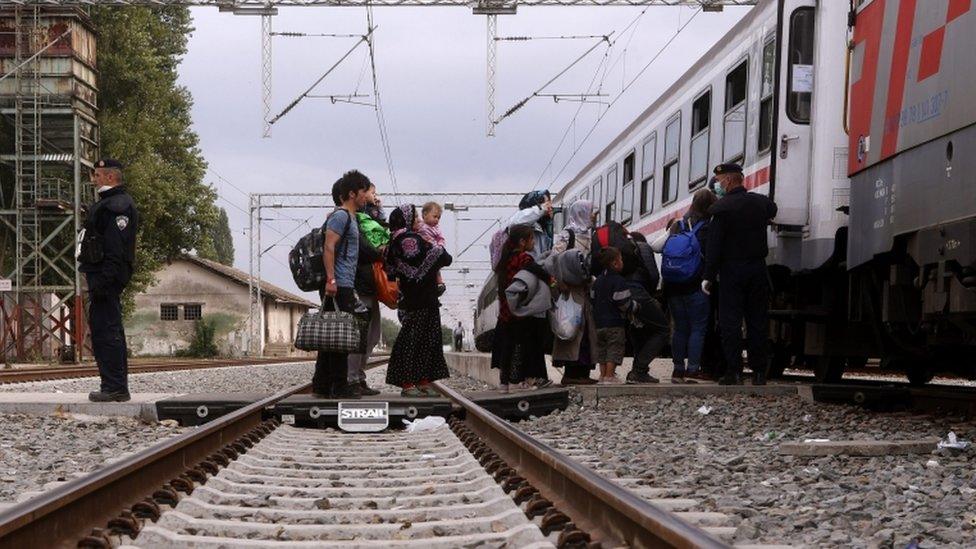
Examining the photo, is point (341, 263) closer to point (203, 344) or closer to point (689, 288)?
point (689, 288)

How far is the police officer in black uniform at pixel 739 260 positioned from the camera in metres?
9.47

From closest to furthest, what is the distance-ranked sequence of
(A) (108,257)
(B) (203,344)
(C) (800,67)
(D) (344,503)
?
(D) (344,503), (A) (108,257), (C) (800,67), (B) (203,344)

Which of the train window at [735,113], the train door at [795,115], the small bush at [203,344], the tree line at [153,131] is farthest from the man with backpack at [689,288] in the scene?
the small bush at [203,344]

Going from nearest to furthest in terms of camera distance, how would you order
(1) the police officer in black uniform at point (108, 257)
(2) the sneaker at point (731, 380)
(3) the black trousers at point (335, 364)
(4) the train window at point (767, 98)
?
(3) the black trousers at point (335, 364) → (1) the police officer in black uniform at point (108, 257) → (2) the sneaker at point (731, 380) → (4) the train window at point (767, 98)

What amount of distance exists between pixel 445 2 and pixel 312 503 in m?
19.7

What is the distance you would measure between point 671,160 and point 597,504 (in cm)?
1063

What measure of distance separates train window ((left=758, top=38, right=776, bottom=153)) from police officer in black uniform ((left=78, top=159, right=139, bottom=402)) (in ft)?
17.2

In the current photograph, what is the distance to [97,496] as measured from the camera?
3.95 m

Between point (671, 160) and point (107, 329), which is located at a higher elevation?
point (671, 160)

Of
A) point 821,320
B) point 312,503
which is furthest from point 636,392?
A: point 312,503

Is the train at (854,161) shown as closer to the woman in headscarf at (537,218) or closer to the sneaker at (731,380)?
the sneaker at (731,380)

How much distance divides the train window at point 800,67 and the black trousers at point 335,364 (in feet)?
13.1

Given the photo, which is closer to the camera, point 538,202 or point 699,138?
point 538,202

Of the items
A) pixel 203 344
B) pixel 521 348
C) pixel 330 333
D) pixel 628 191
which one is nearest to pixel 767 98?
pixel 521 348
